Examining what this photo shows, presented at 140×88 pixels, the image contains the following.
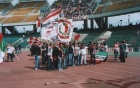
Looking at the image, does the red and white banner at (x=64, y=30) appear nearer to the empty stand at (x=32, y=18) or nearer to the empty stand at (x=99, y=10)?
the empty stand at (x=99, y=10)

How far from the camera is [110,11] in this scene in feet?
178

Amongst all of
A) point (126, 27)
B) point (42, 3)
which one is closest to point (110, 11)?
point (126, 27)

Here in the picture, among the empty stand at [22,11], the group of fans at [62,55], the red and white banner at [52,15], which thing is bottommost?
the group of fans at [62,55]

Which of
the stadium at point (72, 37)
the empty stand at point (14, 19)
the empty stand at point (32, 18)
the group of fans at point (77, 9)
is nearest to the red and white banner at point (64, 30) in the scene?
the stadium at point (72, 37)

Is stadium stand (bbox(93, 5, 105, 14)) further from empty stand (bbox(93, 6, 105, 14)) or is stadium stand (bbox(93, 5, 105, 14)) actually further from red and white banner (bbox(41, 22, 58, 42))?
red and white banner (bbox(41, 22, 58, 42))

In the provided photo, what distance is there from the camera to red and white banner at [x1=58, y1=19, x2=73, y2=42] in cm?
1770

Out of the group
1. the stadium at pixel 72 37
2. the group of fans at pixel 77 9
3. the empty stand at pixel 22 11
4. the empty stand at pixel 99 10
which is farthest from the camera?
the empty stand at pixel 22 11

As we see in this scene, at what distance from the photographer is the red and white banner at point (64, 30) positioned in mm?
17703

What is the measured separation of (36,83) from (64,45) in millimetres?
6658

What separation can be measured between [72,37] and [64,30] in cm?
2968

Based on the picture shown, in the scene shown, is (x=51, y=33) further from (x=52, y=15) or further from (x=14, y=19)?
(x=14, y=19)

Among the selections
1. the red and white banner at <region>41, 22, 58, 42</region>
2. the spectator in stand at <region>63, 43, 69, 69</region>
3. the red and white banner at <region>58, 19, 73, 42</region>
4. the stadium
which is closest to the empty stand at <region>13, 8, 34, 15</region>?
the stadium

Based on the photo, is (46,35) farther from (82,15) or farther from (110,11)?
(82,15)

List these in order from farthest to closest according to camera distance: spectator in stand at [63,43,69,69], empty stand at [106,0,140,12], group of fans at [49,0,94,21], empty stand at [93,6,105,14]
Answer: group of fans at [49,0,94,21] < empty stand at [93,6,105,14] < empty stand at [106,0,140,12] < spectator in stand at [63,43,69,69]
